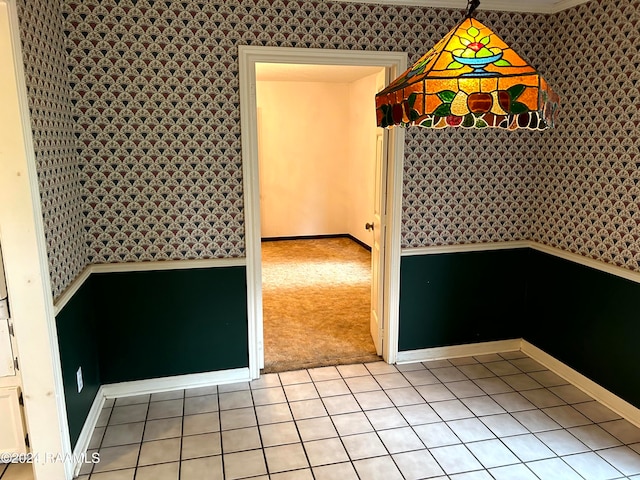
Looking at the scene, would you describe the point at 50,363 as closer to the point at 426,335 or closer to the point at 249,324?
the point at 249,324

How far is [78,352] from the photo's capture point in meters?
2.77

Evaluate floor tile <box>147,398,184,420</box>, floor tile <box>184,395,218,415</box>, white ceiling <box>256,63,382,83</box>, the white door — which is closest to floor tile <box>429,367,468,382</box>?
the white door

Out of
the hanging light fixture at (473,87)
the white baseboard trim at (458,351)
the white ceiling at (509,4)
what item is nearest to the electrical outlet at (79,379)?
the white baseboard trim at (458,351)

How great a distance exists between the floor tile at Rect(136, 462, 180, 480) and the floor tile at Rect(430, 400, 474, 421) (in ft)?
5.38

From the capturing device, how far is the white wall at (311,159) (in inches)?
308

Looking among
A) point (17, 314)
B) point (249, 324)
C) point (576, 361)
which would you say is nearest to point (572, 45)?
point (576, 361)

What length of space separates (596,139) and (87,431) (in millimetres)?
3741

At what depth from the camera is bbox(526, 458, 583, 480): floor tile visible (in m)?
2.47

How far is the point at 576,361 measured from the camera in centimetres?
342

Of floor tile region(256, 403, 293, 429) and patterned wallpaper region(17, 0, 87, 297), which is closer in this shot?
patterned wallpaper region(17, 0, 87, 297)

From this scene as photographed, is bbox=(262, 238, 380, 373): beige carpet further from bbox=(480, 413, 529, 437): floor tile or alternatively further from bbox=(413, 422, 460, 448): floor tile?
bbox=(480, 413, 529, 437): floor tile

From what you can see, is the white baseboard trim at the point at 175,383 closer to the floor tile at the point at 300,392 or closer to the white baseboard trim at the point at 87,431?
the white baseboard trim at the point at 87,431

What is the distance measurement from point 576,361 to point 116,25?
12.6 ft

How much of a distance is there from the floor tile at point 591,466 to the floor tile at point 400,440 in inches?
31.9
